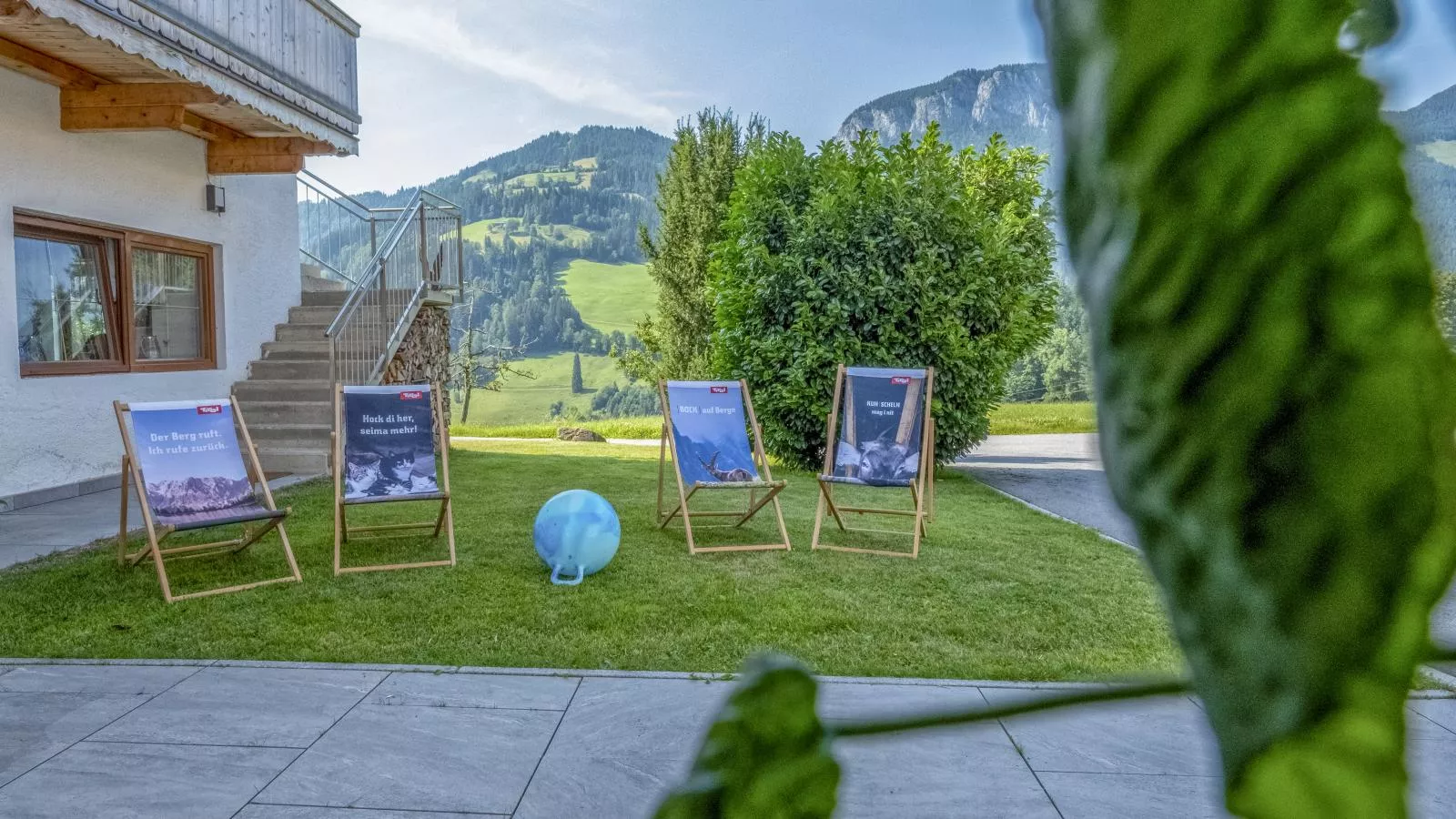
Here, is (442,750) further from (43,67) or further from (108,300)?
(108,300)

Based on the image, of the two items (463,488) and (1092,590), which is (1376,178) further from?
(463,488)

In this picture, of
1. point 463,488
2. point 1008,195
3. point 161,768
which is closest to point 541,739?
point 161,768

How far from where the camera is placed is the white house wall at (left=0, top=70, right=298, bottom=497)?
677cm

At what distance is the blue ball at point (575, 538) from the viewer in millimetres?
4836

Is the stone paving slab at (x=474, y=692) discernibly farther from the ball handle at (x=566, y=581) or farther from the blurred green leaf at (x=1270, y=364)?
the blurred green leaf at (x=1270, y=364)

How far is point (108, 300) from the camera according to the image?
26.0 feet

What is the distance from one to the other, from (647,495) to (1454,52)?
313 inches

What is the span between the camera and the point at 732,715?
0.16 metres

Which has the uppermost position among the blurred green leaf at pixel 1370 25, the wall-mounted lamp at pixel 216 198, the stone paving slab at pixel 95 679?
the wall-mounted lamp at pixel 216 198

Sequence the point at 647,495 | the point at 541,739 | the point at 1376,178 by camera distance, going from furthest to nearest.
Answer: the point at 647,495
the point at 541,739
the point at 1376,178

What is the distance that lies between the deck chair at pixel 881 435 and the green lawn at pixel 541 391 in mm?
41060

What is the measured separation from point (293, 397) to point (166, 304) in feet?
4.61

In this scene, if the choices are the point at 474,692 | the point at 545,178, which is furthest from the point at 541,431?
the point at 545,178

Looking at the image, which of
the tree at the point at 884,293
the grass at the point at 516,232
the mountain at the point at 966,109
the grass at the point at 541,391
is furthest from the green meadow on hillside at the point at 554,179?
the mountain at the point at 966,109
